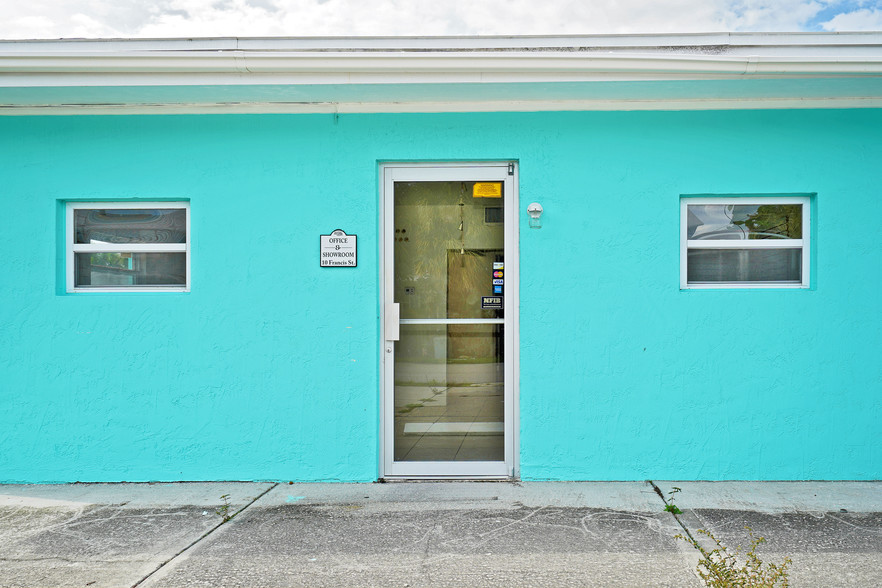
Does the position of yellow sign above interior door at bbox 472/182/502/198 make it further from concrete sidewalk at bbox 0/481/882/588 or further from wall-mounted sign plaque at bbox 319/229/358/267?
concrete sidewalk at bbox 0/481/882/588

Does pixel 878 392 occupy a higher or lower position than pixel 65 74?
lower

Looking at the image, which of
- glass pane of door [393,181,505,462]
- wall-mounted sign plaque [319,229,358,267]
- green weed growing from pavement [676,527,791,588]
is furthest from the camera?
glass pane of door [393,181,505,462]

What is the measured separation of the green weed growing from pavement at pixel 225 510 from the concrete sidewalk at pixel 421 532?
35 mm

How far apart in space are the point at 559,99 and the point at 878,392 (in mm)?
3046

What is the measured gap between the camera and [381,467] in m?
5.20

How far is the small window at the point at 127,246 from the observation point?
5.26 meters

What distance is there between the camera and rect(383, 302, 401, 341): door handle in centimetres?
514

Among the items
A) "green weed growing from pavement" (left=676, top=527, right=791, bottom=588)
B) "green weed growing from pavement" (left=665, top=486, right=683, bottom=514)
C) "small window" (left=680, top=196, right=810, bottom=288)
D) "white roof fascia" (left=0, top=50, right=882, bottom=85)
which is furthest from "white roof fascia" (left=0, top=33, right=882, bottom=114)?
"green weed growing from pavement" (left=676, top=527, right=791, bottom=588)

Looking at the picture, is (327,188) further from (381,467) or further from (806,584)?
(806,584)

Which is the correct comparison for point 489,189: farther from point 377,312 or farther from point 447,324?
point 377,312

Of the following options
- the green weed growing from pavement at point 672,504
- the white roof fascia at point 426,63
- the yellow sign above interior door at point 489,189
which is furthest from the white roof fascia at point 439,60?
the green weed growing from pavement at point 672,504

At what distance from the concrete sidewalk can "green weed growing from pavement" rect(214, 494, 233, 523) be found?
0.11 feet

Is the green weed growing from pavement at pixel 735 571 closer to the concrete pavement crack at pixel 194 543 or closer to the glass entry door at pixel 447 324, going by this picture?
the glass entry door at pixel 447 324

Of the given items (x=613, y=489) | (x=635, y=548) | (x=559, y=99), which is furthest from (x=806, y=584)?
(x=559, y=99)
